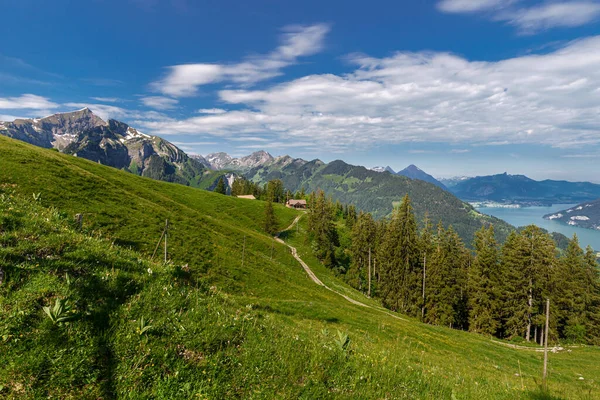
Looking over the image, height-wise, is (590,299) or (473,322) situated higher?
(590,299)

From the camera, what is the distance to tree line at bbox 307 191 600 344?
45750 millimetres

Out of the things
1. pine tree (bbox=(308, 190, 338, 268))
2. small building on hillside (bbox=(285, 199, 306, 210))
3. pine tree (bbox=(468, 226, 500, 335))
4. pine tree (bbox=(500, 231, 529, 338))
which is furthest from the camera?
small building on hillside (bbox=(285, 199, 306, 210))

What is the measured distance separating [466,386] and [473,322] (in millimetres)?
53774

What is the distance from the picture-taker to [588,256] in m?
55.3

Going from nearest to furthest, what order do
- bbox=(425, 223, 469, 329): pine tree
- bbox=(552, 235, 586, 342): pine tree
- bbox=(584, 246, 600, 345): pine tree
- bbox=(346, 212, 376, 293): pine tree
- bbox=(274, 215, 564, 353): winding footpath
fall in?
bbox=(274, 215, 564, 353): winding footpath → bbox=(552, 235, 586, 342): pine tree → bbox=(425, 223, 469, 329): pine tree → bbox=(584, 246, 600, 345): pine tree → bbox=(346, 212, 376, 293): pine tree

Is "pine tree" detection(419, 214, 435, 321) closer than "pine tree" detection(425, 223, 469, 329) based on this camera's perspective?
No

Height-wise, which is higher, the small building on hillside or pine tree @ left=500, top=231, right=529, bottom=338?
the small building on hillside

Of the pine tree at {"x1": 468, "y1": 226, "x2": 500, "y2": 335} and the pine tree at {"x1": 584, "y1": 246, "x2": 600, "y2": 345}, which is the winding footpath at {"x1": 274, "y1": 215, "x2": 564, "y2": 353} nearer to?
the pine tree at {"x1": 468, "y1": 226, "x2": 500, "y2": 335}

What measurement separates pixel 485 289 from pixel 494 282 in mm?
1973

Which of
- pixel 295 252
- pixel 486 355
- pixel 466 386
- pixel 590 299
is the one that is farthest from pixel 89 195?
pixel 590 299

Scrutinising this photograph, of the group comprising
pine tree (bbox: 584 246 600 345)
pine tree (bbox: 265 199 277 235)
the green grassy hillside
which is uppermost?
the green grassy hillside

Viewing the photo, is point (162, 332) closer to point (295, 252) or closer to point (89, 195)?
point (89, 195)

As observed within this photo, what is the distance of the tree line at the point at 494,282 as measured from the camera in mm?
45750

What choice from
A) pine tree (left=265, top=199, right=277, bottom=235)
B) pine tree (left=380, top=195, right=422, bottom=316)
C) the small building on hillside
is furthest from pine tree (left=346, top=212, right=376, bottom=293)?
the small building on hillside
